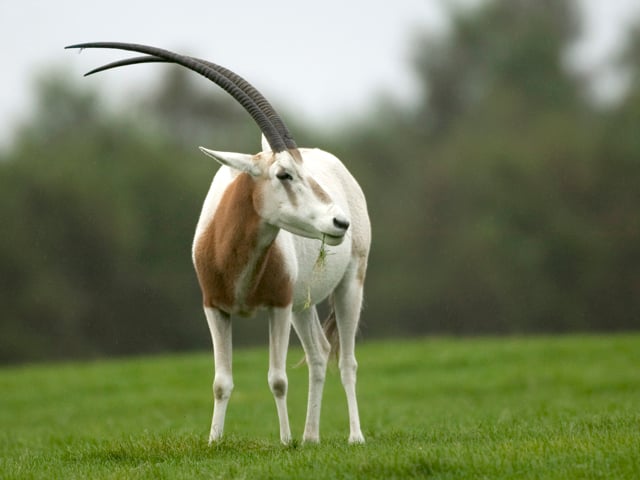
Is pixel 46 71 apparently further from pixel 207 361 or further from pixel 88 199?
pixel 207 361

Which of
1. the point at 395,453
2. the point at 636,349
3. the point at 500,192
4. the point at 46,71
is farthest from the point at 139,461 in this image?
the point at 46,71

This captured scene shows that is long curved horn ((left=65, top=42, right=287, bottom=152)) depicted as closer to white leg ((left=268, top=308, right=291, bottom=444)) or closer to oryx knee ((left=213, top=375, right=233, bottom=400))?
white leg ((left=268, top=308, right=291, bottom=444))

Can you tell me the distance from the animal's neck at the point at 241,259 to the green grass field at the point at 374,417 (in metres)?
1.02

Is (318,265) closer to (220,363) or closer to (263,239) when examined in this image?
(263,239)

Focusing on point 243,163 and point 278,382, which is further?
point 278,382

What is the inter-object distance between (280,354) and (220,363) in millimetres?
429

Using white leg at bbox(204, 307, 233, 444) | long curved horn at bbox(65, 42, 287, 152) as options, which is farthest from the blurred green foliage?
long curved horn at bbox(65, 42, 287, 152)

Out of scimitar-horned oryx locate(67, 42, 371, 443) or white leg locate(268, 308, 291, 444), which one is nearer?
scimitar-horned oryx locate(67, 42, 371, 443)

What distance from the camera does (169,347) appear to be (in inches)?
Answer: 1574

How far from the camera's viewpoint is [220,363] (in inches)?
337

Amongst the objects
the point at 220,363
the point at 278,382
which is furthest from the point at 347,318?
the point at 220,363

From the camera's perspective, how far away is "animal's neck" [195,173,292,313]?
822 centimetres

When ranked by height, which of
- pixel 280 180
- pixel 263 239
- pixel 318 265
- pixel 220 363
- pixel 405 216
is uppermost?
pixel 280 180

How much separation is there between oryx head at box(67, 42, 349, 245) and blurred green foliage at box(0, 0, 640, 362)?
101ft
